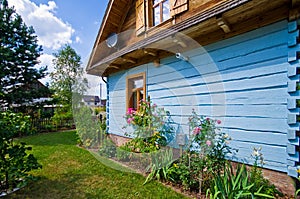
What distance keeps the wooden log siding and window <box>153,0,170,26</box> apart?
2.87m

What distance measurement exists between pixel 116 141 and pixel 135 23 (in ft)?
13.6

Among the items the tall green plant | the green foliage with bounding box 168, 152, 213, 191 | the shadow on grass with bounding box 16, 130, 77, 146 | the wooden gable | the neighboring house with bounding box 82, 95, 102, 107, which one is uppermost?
the wooden gable

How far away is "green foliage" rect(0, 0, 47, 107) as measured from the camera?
30.2 feet

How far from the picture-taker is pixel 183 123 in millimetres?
3721

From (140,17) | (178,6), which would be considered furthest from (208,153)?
(140,17)

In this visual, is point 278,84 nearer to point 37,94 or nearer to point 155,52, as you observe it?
point 155,52

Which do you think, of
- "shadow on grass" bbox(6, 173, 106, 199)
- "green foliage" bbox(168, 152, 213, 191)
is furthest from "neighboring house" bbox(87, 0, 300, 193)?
"shadow on grass" bbox(6, 173, 106, 199)

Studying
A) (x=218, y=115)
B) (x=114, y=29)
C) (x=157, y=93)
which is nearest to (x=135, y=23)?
(x=114, y=29)

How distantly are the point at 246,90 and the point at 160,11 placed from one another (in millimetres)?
3227

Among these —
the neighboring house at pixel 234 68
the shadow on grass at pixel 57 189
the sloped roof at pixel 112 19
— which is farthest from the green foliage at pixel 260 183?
the sloped roof at pixel 112 19

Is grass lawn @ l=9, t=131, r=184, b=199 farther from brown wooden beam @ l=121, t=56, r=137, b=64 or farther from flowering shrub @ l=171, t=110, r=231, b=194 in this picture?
brown wooden beam @ l=121, t=56, r=137, b=64

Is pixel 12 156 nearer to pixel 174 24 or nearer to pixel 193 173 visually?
pixel 193 173

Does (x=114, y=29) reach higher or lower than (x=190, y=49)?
A: higher

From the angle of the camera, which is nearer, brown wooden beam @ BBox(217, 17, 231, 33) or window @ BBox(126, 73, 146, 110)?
brown wooden beam @ BBox(217, 17, 231, 33)
